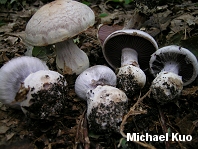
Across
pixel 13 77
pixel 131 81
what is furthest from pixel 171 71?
pixel 13 77

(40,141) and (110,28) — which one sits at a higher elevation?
(110,28)

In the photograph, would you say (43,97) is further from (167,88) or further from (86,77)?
(167,88)

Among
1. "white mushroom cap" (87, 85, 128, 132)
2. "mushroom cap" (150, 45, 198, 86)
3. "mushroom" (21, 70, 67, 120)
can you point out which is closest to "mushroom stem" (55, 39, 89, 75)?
"mushroom" (21, 70, 67, 120)

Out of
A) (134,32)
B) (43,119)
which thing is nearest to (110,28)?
(134,32)

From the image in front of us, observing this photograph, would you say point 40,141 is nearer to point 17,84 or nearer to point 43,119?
point 43,119

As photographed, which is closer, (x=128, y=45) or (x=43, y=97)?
(x=43, y=97)

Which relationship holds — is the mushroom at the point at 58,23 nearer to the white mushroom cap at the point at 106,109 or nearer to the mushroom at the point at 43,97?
the mushroom at the point at 43,97

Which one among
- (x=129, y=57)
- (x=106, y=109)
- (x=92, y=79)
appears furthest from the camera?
(x=129, y=57)
